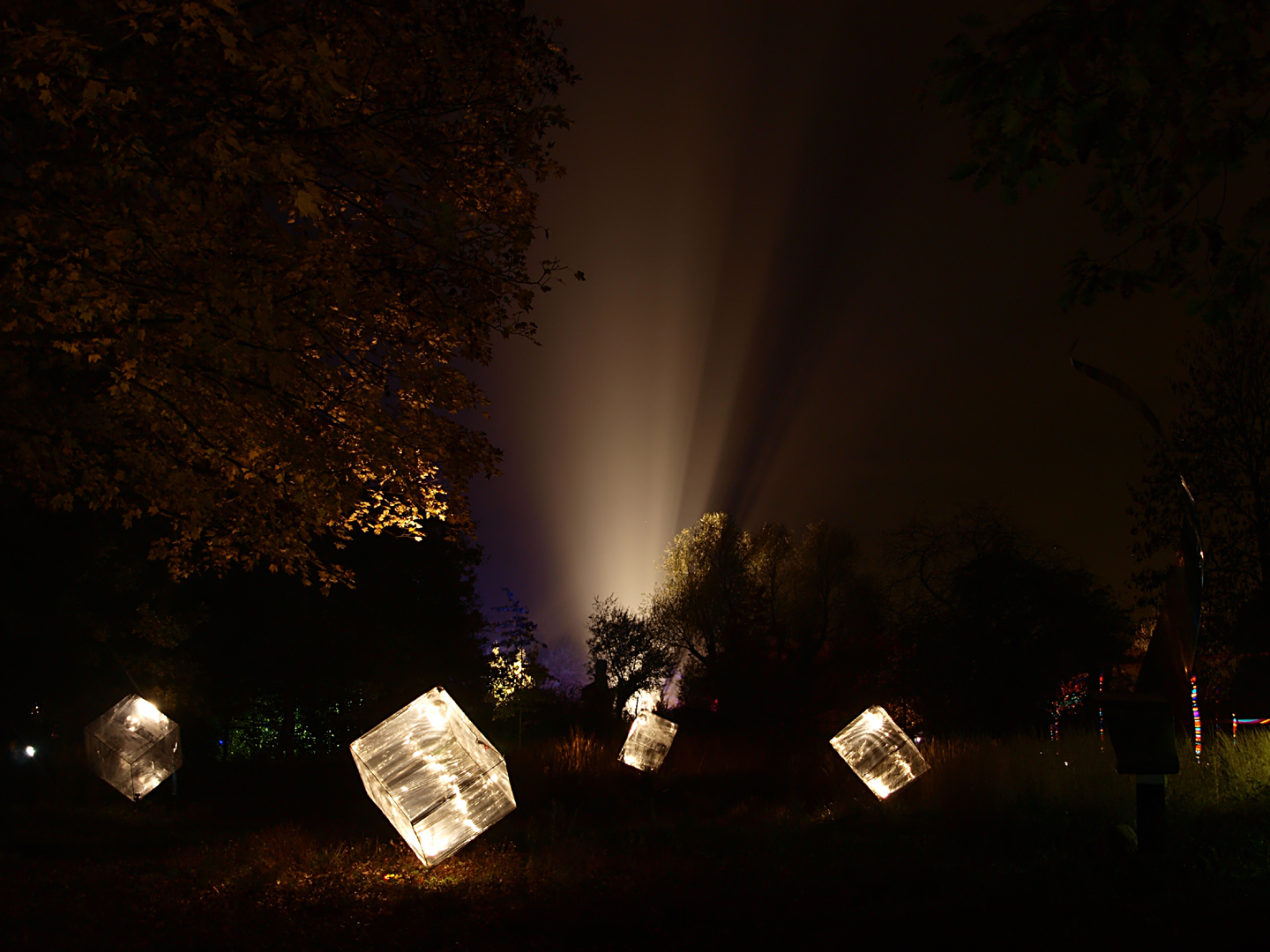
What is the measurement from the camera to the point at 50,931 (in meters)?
5.91

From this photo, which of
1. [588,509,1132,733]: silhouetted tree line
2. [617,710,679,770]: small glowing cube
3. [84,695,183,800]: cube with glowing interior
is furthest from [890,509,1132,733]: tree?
[84,695,183,800]: cube with glowing interior

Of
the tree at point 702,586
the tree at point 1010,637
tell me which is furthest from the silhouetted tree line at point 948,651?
the tree at point 702,586

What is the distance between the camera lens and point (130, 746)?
562 inches

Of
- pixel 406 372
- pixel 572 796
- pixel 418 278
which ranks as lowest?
pixel 572 796

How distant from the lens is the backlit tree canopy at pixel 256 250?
21.0 ft

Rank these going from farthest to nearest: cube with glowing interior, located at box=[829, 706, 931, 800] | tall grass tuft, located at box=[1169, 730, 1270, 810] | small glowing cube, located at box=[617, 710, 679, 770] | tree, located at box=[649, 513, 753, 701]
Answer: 1. tree, located at box=[649, 513, 753, 701]
2. small glowing cube, located at box=[617, 710, 679, 770]
3. cube with glowing interior, located at box=[829, 706, 931, 800]
4. tall grass tuft, located at box=[1169, 730, 1270, 810]

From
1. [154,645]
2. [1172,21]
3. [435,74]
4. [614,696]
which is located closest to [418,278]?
[435,74]

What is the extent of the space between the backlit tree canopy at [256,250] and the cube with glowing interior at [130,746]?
6.22 metres

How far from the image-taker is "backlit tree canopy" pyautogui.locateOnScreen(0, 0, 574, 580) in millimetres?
6395

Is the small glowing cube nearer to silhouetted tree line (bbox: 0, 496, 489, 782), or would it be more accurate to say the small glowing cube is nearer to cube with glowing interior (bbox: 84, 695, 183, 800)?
silhouetted tree line (bbox: 0, 496, 489, 782)

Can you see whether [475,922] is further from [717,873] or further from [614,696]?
[614,696]

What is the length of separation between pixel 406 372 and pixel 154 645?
1469cm

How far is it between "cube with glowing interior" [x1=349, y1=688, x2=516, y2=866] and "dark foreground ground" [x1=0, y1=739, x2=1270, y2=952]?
387mm

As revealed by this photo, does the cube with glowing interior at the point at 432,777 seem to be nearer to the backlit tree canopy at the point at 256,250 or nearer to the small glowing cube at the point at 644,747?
the backlit tree canopy at the point at 256,250
